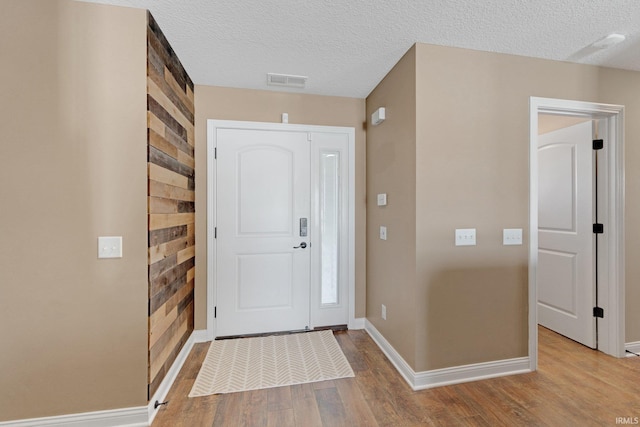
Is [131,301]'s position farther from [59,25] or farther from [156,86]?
[59,25]

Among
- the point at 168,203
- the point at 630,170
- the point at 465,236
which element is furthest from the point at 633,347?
the point at 168,203

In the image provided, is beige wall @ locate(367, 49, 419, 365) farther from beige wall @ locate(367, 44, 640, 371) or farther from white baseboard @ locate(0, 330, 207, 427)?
white baseboard @ locate(0, 330, 207, 427)

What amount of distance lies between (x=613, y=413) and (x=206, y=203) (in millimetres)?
3348

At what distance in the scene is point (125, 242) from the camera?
166 cm

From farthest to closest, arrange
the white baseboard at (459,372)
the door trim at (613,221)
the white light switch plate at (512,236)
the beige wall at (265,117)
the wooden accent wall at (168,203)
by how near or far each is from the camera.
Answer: the beige wall at (265,117)
the door trim at (613,221)
the white light switch plate at (512,236)
the white baseboard at (459,372)
the wooden accent wall at (168,203)

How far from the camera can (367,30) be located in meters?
1.88

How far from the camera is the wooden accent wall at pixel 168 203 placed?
5.76ft

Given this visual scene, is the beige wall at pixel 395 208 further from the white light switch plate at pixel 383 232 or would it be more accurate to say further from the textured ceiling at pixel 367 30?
the textured ceiling at pixel 367 30

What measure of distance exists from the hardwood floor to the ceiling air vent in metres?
2.54

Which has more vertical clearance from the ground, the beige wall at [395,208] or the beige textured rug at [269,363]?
the beige wall at [395,208]

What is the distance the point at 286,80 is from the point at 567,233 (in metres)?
3.07

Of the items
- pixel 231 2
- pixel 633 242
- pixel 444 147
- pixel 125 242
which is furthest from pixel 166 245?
pixel 633 242

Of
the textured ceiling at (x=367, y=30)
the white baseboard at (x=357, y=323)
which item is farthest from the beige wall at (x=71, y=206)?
the white baseboard at (x=357, y=323)

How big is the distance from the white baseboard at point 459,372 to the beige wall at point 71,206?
5.82 ft
